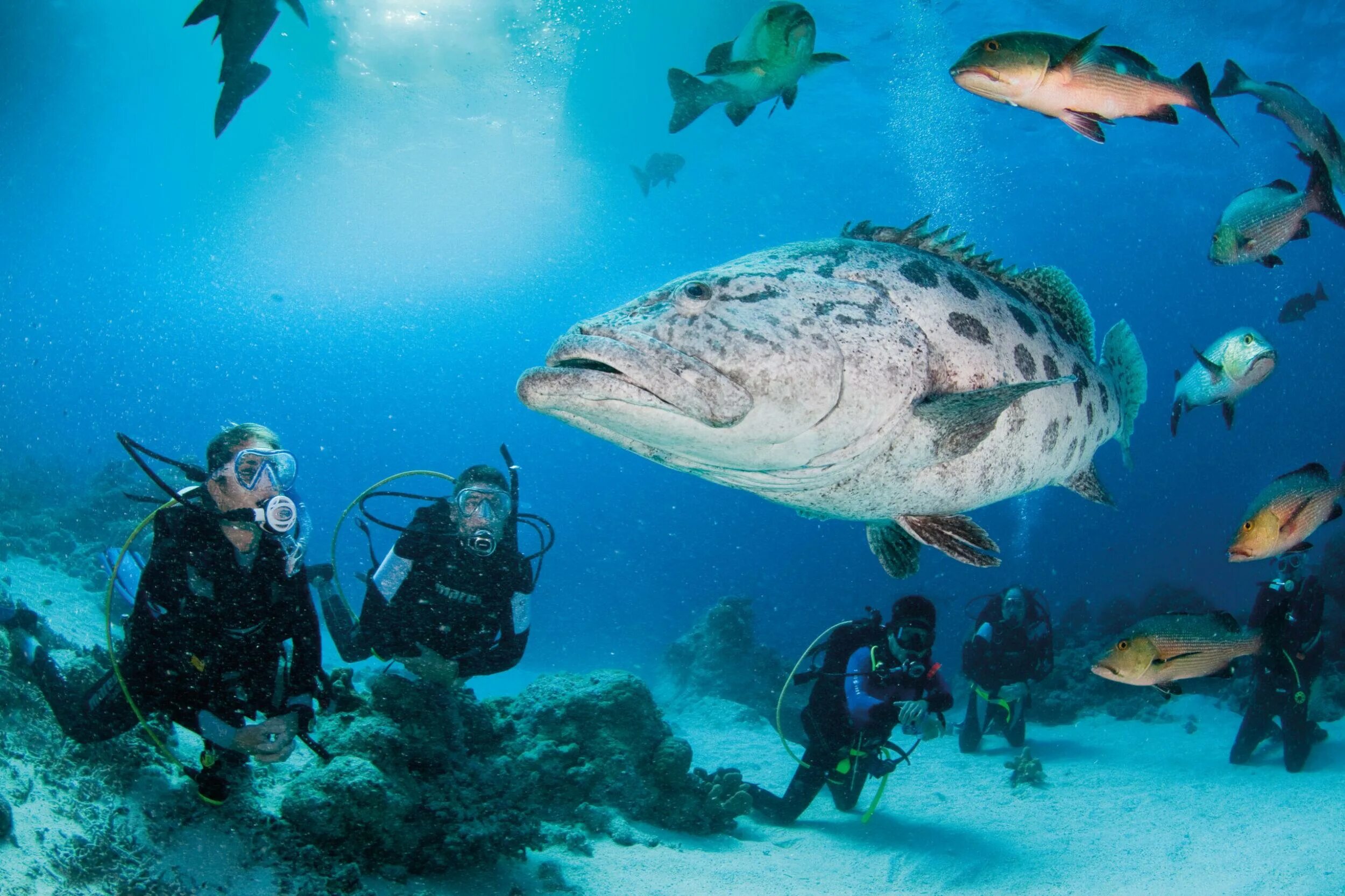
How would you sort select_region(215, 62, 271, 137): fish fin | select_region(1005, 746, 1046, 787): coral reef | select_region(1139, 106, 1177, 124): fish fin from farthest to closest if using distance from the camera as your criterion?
select_region(1005, 746, 1046, 787): coral reef, select_region(215, 62, 271, 137): fish fin, select_region(1139, 106, 1177, 124): fish fin

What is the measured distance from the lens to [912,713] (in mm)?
5578

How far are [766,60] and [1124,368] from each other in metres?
3.76

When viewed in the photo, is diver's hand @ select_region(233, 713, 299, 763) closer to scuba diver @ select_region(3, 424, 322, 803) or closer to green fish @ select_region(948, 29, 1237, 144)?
scuba diver @ select_region(3, 424, 322, 803)

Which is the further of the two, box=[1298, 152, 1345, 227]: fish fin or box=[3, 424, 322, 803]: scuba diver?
box=[1298, 152, 1345, 227]: fish fin

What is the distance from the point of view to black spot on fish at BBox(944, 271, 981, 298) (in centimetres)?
311

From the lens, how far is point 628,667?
25.5 m

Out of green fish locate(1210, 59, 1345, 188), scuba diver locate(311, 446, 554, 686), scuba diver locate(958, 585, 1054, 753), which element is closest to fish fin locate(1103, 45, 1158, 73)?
green fish locate(1210, 59, 1345, 188)

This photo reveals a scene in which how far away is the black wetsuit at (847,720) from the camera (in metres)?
5.98

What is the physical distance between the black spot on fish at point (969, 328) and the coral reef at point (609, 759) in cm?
514

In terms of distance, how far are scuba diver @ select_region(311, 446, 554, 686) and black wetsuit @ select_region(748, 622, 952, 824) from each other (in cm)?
337

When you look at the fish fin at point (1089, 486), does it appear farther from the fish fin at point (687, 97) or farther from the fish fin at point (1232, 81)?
the fish fin at point (687, 97)

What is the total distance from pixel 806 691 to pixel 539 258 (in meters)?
61.4

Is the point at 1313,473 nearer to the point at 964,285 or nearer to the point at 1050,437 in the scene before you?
the point at 1050,437

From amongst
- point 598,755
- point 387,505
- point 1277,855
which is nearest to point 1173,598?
point 1277,855
